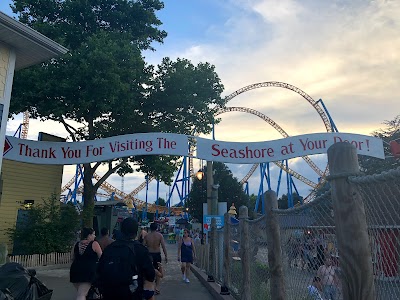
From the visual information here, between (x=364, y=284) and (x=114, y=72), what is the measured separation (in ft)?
41.7

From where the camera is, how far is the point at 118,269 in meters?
3.77

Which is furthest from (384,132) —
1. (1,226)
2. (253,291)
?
(1,226)

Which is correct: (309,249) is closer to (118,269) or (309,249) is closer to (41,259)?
(118,269)

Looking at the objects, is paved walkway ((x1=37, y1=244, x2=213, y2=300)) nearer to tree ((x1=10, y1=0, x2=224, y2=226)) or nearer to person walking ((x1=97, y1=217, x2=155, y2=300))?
tree ((x1=10, y1=0, x2=224, y2=226))

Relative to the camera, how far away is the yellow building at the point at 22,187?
15.8 meters

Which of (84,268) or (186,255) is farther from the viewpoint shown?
(186,255)

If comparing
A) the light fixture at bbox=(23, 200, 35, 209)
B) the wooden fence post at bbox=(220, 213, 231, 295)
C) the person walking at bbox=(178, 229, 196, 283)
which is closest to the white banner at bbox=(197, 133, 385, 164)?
the wooden fence post at bbox=(220, 213, 231, 295)

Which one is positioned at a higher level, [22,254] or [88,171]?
[88,171]

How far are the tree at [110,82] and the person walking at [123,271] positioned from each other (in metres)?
10.0

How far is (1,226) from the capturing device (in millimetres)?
15711

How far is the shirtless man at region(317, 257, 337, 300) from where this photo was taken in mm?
2730

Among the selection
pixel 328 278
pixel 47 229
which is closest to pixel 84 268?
pixel 328 278

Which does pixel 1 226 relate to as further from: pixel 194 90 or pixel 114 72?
pixel 194 90

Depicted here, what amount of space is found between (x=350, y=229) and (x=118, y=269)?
254cm
